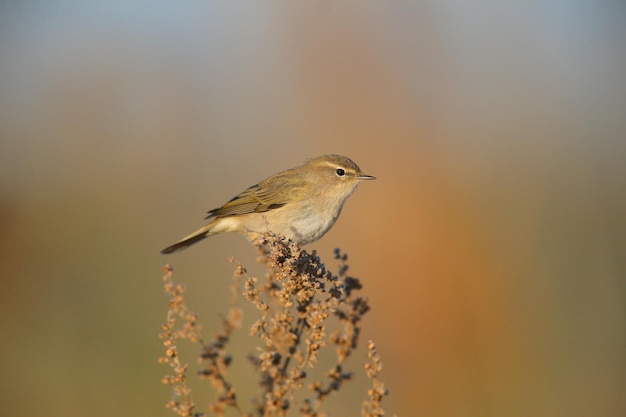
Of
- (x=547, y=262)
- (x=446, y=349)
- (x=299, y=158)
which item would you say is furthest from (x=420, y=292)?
(x=299, y=158)

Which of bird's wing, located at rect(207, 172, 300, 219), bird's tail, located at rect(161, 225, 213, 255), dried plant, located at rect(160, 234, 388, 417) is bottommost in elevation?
dried plant, located at rect(160, 234, 388, 417)

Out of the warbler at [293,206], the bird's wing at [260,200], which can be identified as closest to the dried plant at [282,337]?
the warbler at [293,206]

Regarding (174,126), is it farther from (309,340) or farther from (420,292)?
(309,340)

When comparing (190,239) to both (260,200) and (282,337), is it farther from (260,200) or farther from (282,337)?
(282,337)

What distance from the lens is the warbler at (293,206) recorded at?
4.19 metres

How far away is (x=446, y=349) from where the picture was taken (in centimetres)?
505

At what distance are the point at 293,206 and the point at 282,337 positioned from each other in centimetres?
230

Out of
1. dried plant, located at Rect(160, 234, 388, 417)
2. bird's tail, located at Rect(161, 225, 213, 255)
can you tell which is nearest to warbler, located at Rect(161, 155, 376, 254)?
bird's tail, located at Rect(161, 225, 213, 255)

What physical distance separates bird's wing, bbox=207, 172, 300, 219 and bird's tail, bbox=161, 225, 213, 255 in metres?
0.12

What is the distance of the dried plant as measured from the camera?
171 centimetres

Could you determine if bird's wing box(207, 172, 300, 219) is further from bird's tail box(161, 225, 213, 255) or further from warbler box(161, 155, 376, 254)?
bird's tail box(161, 225, 213, 255)

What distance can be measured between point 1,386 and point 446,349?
10.9ft

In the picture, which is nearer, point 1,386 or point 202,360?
point 202,360

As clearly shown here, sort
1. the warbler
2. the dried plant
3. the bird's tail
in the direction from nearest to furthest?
the dried plant
the warbler
the bird's tail
